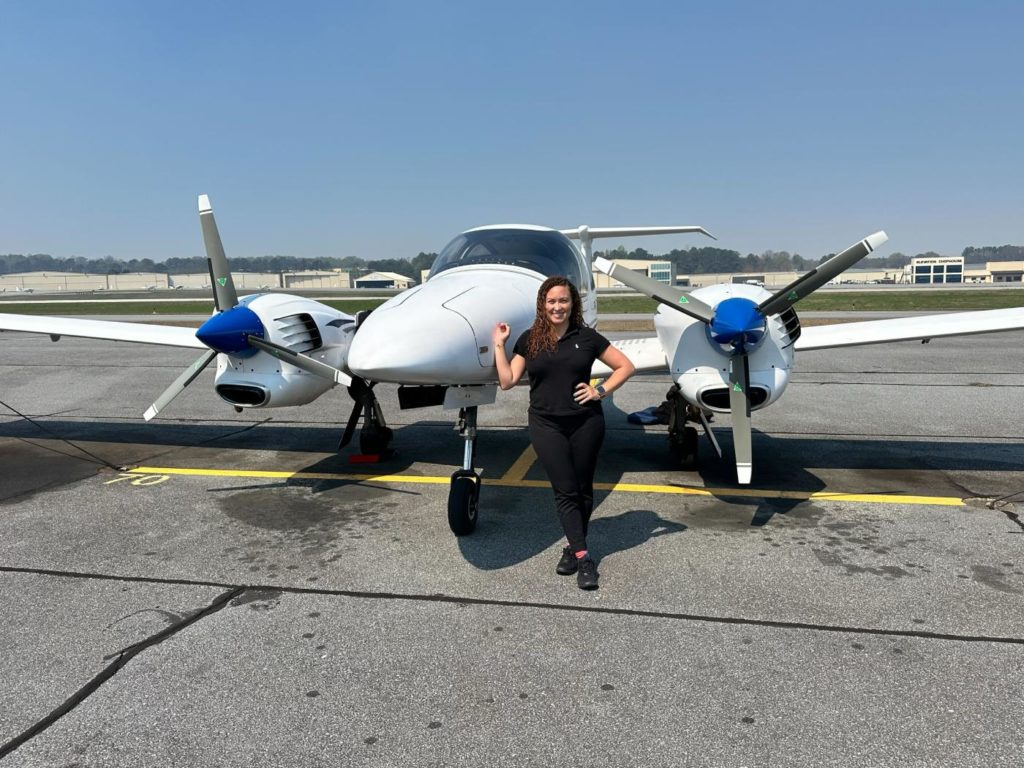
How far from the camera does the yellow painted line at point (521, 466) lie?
8.10 m

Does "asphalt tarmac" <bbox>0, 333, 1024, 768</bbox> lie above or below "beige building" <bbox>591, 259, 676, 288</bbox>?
below

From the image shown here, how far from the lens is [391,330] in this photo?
548 centimetres

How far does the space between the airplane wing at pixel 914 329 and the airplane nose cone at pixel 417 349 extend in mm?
4147

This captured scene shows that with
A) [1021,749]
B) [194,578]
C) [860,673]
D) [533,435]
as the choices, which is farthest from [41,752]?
[1021,749]

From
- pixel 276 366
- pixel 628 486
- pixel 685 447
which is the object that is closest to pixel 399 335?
pixel 276 366

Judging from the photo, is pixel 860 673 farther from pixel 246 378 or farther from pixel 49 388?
pixel 49 388

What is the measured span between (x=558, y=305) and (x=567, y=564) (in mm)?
1885

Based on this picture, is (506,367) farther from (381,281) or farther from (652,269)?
(381,281)

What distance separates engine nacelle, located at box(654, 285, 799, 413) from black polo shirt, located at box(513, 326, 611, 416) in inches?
76.4

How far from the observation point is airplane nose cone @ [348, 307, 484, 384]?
531 cm

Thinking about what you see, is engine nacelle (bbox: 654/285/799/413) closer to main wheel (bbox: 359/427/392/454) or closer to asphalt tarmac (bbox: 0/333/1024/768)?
asphalt tarmac (bbox: 0/333/1024/768)

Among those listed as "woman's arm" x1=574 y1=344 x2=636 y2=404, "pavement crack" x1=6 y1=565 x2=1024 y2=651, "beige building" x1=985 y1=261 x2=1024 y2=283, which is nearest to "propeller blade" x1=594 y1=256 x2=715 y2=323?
"woman's arm" x1=574 y1=344 x2=636 y2=404

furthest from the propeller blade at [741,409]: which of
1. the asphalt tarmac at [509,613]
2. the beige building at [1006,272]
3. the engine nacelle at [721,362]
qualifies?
the beige building at [1006,272]

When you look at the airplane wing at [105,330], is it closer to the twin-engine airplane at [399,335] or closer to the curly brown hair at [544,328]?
the twin-engine airplane at [399,335]
